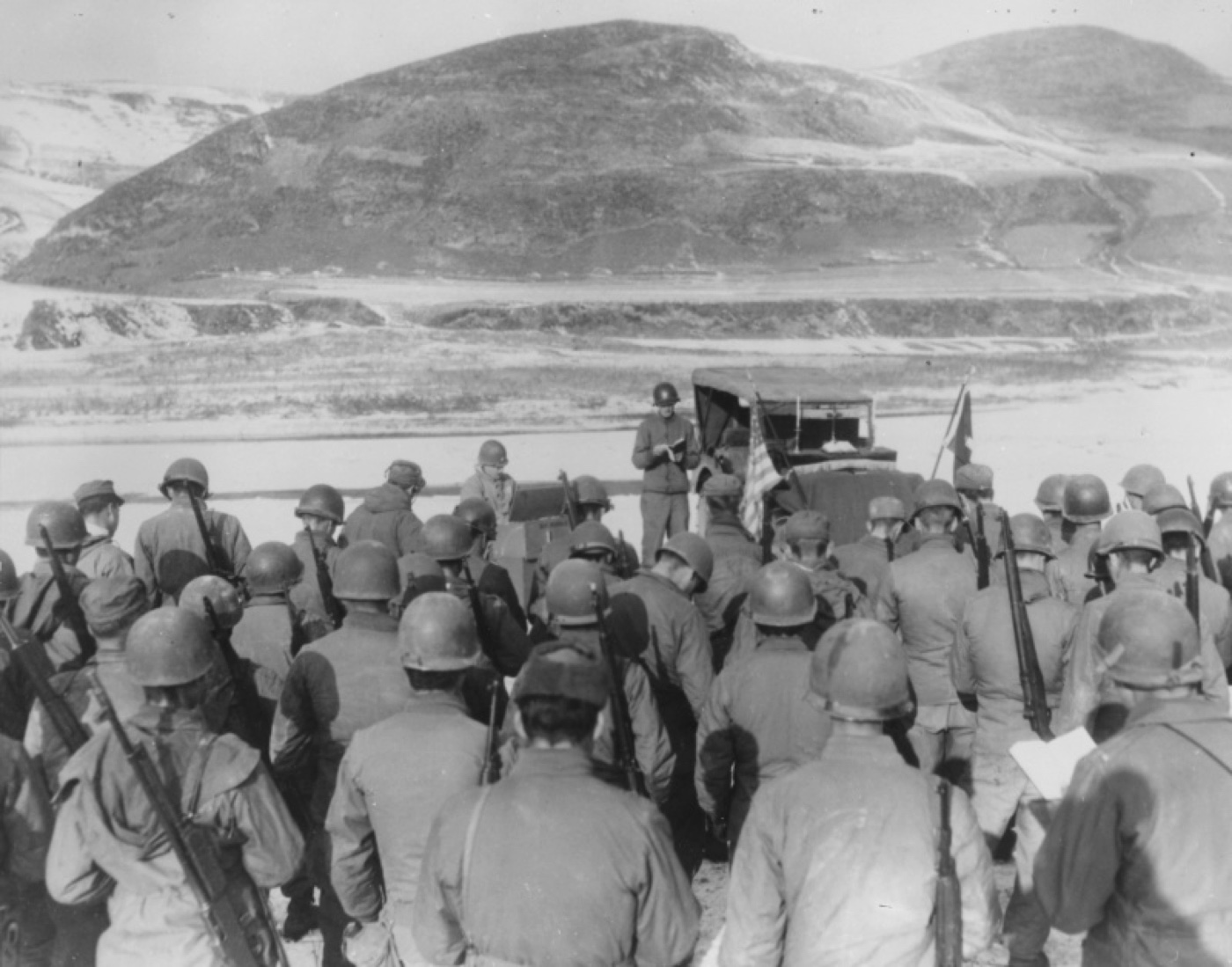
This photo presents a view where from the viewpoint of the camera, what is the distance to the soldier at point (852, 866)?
261cm

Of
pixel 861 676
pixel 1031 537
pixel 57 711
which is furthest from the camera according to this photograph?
pixel 1031 537

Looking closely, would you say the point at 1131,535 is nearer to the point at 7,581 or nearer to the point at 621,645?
the point at 621,645

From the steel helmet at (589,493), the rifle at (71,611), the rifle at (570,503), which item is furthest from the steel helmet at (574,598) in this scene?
the steel helmet at (589,493)

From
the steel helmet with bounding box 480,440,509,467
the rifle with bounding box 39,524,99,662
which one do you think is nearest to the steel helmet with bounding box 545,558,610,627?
the rifle with bounding box 39,524,99,662

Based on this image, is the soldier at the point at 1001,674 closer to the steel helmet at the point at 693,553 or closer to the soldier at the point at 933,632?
the soldier at the point at 933,632

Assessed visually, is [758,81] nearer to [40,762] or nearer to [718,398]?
[718,398]

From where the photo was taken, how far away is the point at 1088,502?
6.41 m

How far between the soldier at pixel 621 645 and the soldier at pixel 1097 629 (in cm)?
149

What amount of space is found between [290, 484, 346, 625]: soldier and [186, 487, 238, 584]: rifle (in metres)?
0.44

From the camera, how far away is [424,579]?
17.9 feet

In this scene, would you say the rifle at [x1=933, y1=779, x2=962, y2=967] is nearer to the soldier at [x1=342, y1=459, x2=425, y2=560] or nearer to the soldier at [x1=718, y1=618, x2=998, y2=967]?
the soldier at [x1=718, y1=618, x2=998, y2=967]

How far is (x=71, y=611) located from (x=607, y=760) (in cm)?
264

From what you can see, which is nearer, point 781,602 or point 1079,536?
point 781,602

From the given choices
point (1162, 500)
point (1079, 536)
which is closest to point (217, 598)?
point (1079, 536)
